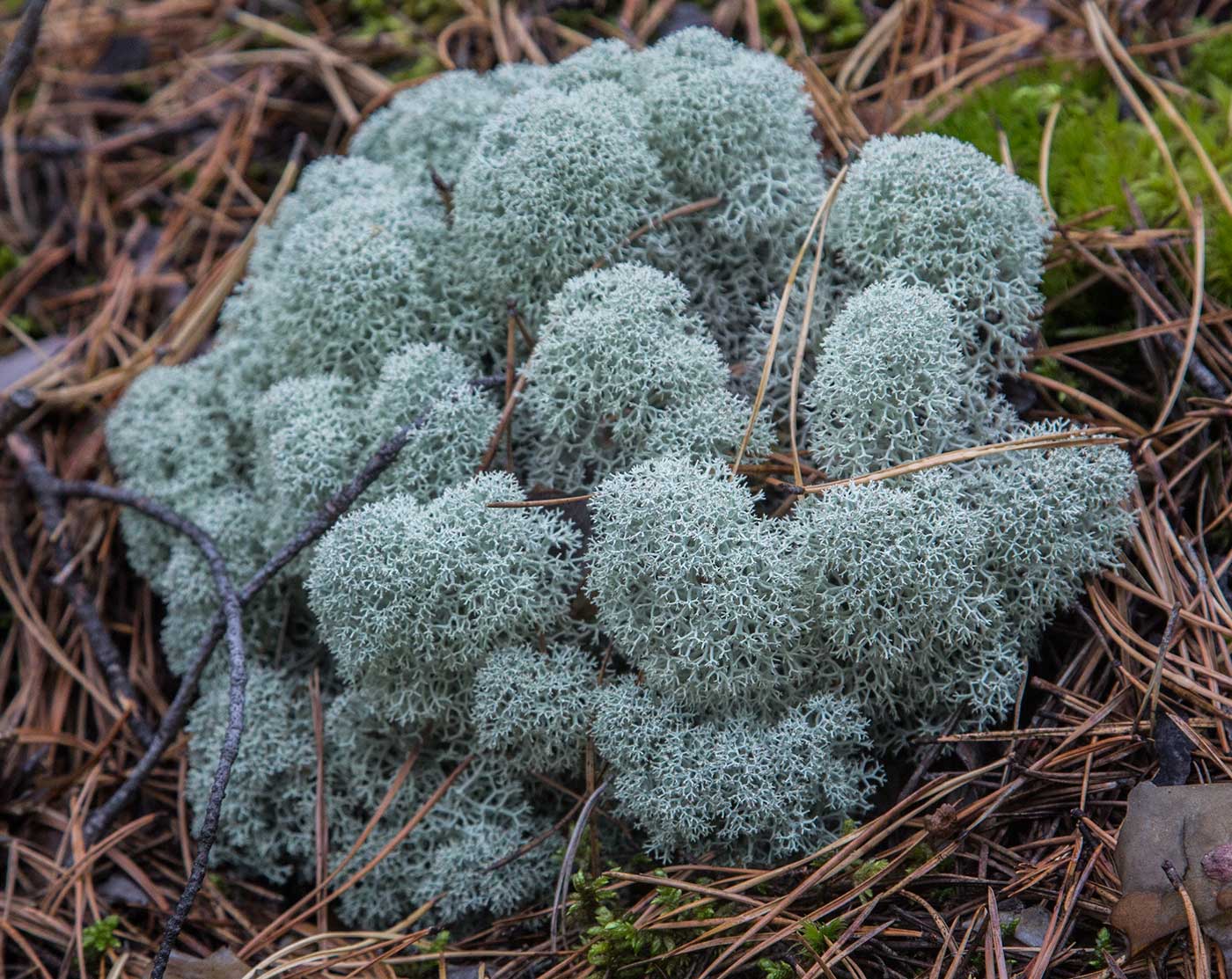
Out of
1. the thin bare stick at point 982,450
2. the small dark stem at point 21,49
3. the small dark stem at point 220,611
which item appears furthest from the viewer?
the small dark stem at point 21,49

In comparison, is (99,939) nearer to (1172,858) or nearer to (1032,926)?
(1032,926)

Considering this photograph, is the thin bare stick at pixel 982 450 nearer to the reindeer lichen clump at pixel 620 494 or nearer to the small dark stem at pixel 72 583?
the reindeer lichen clump at pixel 620 494

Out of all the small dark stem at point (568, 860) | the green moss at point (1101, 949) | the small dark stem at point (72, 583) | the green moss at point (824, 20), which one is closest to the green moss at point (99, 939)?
the small dark stem at point (72, 583)

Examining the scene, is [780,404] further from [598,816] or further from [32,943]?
[32,943]

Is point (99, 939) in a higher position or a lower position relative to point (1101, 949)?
lower

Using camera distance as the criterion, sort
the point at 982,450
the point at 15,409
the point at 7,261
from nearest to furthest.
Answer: the point at 982,450 < the point at 15,409 < the point at 7,261

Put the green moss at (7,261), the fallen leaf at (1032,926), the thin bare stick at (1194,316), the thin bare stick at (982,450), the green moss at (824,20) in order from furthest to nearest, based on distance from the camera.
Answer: the green moss at (7,261), the green moss at (824,20), the thin bare stick at (1194,316), the thin bare stick at (982,450), the fallen leaf at (1032,926)

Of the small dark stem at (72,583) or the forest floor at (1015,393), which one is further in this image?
the small dark stem at (72,583)

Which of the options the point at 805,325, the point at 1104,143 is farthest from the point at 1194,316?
the point at 805,325
